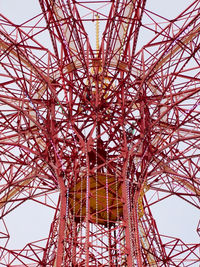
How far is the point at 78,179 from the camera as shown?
24.5 meters

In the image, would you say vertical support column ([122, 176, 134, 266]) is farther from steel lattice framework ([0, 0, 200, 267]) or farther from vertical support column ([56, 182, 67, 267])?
vertical support column ([56, 182, 67, 267])

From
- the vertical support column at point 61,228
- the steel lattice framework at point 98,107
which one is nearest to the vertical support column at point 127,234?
the steel lattice framework at point 98,107

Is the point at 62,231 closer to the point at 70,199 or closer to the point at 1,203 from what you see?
the point at 70,199

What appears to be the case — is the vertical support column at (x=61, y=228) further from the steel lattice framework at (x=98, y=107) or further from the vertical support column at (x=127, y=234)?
the vertical support column at (x=127, y=234)

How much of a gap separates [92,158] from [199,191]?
827 cm

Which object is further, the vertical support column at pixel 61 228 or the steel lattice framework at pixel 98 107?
the steel lattice framework at pixel 98 107

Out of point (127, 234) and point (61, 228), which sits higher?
point (61, 228)

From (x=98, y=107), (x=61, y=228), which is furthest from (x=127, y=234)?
(x=98, y=107)

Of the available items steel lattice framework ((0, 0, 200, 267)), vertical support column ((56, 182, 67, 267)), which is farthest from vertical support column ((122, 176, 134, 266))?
vertical support column ((56, 182, 67, 267))

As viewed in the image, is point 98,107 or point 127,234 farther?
point 98,107

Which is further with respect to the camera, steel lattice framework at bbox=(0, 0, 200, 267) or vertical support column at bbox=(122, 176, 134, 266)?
steel lattice framework at bbox=(0, 0, 200, 267)

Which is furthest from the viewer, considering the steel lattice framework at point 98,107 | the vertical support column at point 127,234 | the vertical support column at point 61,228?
the steel lattice framework at point 98,107

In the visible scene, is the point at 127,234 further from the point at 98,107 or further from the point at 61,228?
the point at 98,107

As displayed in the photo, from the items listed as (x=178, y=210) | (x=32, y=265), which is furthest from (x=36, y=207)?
(x=32, y=265)
